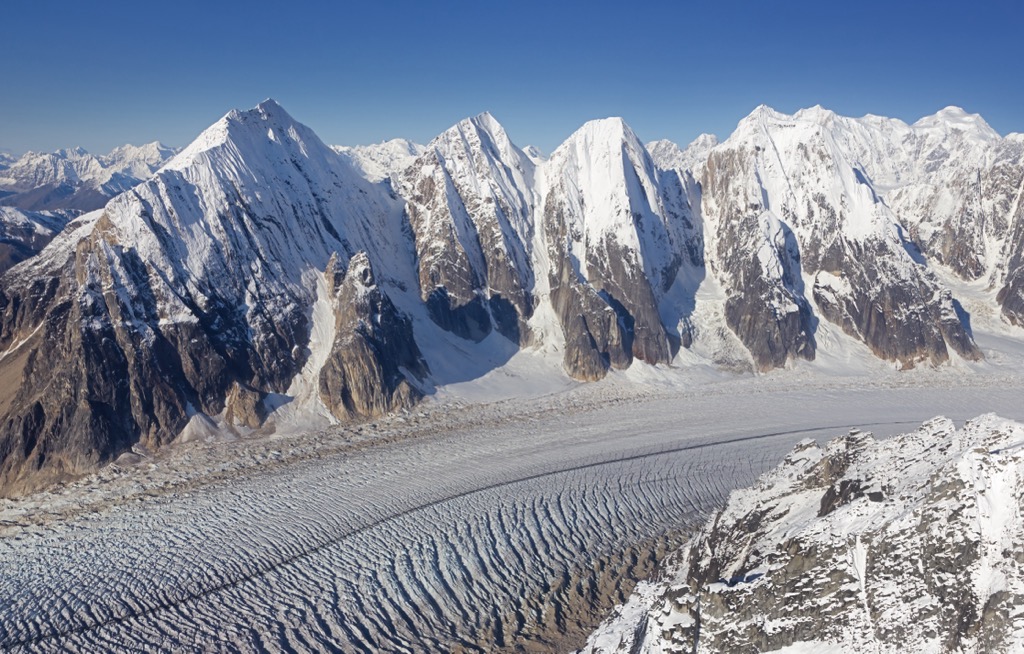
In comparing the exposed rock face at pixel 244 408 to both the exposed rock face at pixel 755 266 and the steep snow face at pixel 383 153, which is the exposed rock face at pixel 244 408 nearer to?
the exposed rock face at pixel 755 266

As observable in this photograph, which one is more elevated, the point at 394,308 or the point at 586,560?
the point at 394,308

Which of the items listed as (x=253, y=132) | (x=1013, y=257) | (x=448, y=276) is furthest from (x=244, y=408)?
(x=1013, y=257)

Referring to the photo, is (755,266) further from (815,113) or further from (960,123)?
(960,123)

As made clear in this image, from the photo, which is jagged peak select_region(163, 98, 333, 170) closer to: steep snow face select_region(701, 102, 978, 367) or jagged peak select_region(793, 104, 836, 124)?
steep snow face select_region(701, 102, 978, 367)

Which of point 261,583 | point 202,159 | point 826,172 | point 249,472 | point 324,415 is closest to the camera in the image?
point 261,583

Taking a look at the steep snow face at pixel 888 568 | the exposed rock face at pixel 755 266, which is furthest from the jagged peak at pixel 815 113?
the steep snow face at pixel 888 568

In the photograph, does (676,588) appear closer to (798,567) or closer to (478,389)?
(798,567)

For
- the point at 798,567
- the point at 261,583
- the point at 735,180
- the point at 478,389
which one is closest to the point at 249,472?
the point at 261,583
